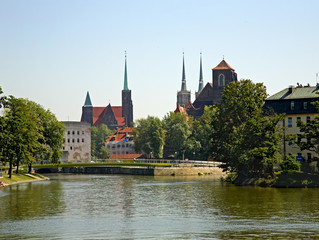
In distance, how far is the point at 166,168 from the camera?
13262 centimetres

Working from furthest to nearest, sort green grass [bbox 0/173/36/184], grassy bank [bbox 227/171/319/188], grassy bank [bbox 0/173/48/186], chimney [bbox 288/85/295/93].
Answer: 1. green grass [bbox 0/173/36/184]
2. chimney [bbox 288/85/295/93]
3. grassy bank [bbox 0/173/48/186]
4. grassy bank [bbox 227/171/319/188]

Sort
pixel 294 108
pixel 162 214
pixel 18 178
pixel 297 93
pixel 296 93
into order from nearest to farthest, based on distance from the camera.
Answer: pixel 162 214
pixel 294 108
pixel 297 93
pixel 296 93
pixel 18 178

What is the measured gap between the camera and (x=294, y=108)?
311 ft

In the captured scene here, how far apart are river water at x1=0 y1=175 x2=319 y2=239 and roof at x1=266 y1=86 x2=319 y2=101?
19.2 meters

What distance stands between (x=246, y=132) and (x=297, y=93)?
13.1 meters

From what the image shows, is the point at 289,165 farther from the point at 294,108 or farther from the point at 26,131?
the point at 26,131

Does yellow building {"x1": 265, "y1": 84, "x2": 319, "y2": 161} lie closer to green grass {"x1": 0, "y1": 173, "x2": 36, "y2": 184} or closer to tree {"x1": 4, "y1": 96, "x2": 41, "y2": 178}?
tree {"x1": 4, "y1": 96, "x2": 41, "y2": 178}

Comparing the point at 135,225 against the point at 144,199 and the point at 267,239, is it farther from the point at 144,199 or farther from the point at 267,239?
the point at 144,199

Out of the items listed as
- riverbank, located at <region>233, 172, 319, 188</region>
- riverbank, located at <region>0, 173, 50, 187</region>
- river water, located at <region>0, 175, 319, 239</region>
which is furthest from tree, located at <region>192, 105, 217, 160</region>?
river water, located at <region>0, 175, 319, 239</region>

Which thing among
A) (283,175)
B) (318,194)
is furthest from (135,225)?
(283,175)

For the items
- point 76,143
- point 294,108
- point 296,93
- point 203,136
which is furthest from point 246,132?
point 76,143

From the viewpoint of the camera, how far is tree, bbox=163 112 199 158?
16425 cm

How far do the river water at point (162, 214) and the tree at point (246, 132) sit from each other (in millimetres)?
5603

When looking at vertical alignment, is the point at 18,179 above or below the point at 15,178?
below
